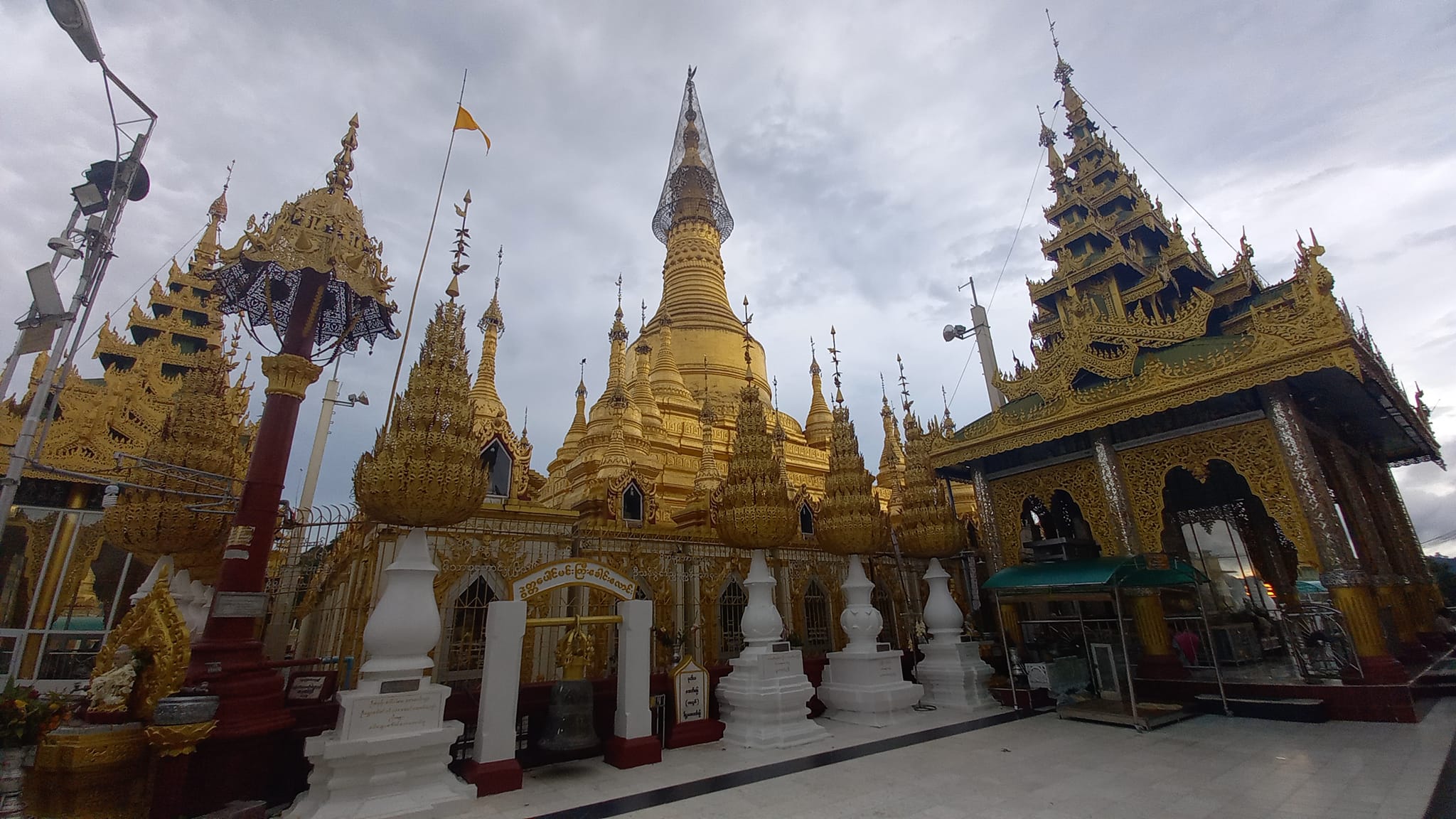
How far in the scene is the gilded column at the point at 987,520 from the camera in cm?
1084

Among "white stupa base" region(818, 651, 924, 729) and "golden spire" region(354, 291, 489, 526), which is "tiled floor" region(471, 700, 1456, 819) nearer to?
"white stupa base" region(818, 651, 924, 729)

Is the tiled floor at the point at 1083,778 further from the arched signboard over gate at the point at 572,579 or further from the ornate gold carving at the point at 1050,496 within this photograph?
the ornate gold carving at the point at 1050,496

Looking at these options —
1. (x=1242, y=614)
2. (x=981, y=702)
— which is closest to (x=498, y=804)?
(x=981, y=702)

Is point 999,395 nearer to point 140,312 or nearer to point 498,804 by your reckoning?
point 498,804

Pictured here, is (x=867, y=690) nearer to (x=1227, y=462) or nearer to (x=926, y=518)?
(x=926, y=518)

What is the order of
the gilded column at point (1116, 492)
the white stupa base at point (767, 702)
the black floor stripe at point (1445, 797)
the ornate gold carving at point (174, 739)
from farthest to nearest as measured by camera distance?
the gilded column at point (1116, 492)
the white stupa base at point (767, 702)
the ornate gold carving at point (174, 739)
the black floor stripe at point (1445, 797)

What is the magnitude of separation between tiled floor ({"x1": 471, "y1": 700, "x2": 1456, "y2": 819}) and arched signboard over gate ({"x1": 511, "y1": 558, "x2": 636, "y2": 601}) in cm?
177

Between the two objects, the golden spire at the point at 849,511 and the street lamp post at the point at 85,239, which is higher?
the street lamp post at the point at 85,239

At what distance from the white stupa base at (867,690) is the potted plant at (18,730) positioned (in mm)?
8134

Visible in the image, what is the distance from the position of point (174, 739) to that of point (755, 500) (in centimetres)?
609

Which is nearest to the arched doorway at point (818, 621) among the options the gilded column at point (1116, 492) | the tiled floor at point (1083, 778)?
the tiled floor at point (1083, 778)

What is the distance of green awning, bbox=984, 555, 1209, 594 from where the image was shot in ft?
25.7

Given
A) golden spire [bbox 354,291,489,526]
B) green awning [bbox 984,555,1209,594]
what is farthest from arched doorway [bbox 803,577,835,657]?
golden spire [bbox 354,291,489,526]

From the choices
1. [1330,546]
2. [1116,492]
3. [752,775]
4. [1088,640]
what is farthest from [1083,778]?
[1116,492]
